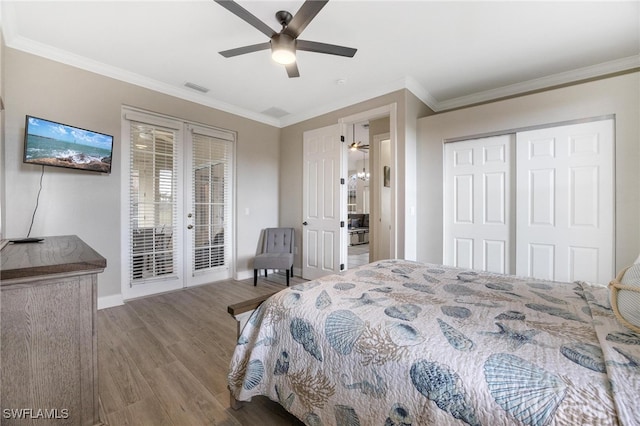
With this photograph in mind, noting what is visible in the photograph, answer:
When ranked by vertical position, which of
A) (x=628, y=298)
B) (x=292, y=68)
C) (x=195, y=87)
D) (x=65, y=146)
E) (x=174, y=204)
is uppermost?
(x=195, y=87)

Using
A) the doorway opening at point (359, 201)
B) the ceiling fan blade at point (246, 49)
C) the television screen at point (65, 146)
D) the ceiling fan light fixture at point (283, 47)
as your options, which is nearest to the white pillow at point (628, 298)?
the ceiling fan light fixture at point (283, 47)

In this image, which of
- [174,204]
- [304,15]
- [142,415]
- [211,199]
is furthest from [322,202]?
[142,415]

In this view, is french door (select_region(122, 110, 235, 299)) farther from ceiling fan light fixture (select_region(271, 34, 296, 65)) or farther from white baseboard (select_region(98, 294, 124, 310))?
ceiling fan light fixture (select_region(271, 34, 296, 65))

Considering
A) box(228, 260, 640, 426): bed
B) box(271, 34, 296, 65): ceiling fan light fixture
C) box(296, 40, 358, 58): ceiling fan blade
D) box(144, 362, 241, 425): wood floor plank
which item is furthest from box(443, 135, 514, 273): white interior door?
box(144, 362, 241, 425): wood floor plank

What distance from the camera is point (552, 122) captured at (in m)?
2.73

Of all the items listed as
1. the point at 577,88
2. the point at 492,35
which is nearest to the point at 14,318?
the point at 492,35

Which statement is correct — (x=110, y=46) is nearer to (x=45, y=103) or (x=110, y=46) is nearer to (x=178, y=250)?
(x=45, y=103)

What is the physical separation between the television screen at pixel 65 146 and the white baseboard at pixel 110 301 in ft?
4.80

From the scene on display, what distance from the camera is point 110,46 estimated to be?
8.68 feet

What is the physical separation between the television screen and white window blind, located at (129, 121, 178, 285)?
0.40 metres

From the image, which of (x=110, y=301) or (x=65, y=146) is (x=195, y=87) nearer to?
(x=65, y=146)

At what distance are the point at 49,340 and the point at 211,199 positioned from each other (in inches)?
120

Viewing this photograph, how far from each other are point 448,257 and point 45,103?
4878 mm

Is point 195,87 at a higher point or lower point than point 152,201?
higher
